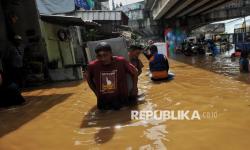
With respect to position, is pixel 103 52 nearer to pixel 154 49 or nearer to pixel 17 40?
pixel 154 49

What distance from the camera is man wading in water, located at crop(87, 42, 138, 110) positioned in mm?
6383

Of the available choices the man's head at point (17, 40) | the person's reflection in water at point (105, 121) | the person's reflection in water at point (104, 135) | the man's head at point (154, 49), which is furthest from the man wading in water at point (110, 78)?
the man's head at point (17, 40)

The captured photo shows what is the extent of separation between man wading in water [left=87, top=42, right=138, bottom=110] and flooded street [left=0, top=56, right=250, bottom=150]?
24cm

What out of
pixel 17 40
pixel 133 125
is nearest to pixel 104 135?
pixel 133 125

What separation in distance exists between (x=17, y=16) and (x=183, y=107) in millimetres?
8477

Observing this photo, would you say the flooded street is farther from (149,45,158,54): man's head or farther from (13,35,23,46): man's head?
(13,35,23,46): man's head

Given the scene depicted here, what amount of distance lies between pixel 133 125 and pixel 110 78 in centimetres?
124

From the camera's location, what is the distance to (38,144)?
482 cm

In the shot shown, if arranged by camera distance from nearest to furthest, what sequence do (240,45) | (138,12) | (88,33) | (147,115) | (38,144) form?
(38,144)
(147,115)
(240,45)
(88,33)
(138,12)

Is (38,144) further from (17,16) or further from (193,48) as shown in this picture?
(193,48)

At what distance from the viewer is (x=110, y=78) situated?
6.39 meters

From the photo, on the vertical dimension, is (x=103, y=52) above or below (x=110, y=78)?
above

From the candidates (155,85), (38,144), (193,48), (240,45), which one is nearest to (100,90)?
(38,144)

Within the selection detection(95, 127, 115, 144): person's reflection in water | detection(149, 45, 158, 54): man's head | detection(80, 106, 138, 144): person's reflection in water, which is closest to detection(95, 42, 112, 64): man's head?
detection(80, 106, 138, 144): person's reflection in water
